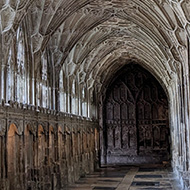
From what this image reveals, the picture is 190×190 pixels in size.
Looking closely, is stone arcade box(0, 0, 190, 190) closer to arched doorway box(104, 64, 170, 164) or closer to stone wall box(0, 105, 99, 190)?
stone wall box(0, 105, 99, 190)

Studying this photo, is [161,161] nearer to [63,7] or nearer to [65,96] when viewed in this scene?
[65,96]

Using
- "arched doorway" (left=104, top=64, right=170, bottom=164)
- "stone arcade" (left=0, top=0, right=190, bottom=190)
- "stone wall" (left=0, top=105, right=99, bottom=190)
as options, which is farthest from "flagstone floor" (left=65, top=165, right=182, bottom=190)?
"arched doorway" (left=104, top=64, right=170, bottom=164)

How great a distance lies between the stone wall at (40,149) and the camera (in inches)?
541

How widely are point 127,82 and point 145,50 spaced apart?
851 cm

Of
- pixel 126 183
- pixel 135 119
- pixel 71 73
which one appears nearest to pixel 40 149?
pixel 126 183

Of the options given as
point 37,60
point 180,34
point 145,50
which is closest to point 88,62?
point 145,50

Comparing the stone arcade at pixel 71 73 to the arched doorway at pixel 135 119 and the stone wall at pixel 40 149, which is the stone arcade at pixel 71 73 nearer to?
the stone wall at pixel 40 149

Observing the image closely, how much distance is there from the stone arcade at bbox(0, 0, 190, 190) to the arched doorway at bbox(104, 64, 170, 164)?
0.42 metres

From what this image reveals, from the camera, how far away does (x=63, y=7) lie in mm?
16891

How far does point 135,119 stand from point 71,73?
13107 millimetres

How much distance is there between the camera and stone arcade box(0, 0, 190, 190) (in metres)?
14.2

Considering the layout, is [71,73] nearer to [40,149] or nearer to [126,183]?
[40,149]

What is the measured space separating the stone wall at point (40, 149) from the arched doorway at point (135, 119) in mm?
8808

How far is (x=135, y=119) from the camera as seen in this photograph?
35062mm
